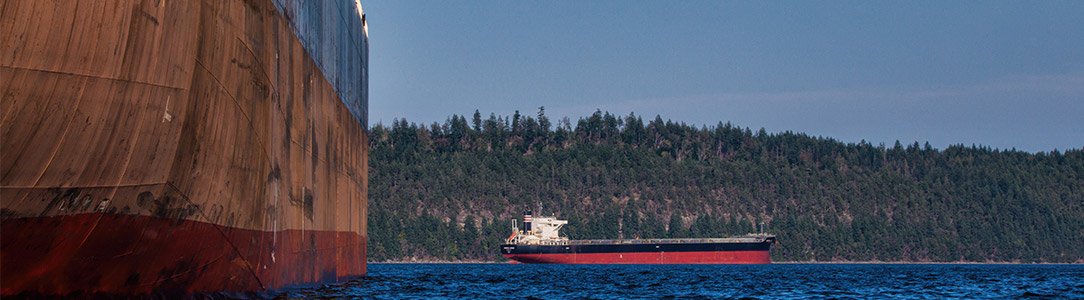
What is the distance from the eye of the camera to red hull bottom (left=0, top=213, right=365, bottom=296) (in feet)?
49.3

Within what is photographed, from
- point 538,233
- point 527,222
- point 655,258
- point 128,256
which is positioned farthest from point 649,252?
point 128,256

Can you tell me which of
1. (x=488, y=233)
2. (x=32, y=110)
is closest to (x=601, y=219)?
(x=488, y=233)

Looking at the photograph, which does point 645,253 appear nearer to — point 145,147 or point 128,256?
point 128,256

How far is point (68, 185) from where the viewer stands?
1516 centimetres

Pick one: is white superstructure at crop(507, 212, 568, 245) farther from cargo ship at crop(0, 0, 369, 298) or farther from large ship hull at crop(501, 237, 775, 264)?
cargo ship at crop(0, 0, 369, 298)

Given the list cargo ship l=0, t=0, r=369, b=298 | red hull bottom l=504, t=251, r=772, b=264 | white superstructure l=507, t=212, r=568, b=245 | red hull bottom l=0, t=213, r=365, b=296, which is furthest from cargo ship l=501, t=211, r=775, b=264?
red hull bottom l=0, t=213, r=365, b=296

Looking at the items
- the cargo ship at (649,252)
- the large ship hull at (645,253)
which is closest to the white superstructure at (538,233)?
the cargo ship at (649,252)

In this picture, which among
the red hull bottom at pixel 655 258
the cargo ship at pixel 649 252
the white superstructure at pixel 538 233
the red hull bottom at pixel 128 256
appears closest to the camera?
the red hull bottom at pixel 128 256

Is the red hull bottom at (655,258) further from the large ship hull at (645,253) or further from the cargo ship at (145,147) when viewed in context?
the cargo ship at (145,147)

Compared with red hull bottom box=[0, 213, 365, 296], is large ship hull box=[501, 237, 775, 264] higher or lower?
higher

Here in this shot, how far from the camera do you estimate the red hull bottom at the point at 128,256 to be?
1503 cm

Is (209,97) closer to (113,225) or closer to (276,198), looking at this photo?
(113,225)

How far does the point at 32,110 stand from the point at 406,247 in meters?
170

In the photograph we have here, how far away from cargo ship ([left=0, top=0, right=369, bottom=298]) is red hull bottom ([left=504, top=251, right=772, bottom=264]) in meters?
101
